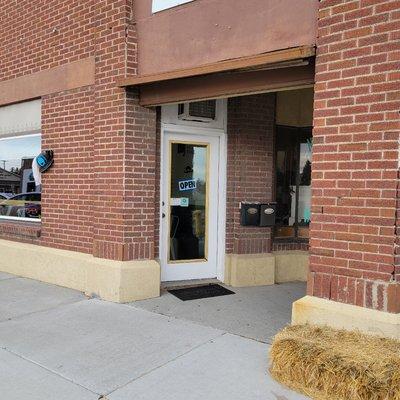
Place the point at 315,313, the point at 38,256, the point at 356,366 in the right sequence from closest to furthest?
1. the point at 356,366
2. the point at 315,313
3. the point at 38,256

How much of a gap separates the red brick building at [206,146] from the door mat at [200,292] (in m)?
0.29

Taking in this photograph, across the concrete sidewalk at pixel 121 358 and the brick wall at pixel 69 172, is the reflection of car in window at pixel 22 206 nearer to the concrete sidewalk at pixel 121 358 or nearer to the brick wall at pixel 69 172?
the brick wall at pixel 69 172

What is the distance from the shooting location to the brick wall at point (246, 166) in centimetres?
707

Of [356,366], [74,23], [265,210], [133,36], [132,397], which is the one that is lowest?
[132,397]

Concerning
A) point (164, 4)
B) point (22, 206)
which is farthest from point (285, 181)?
point (22, 206)

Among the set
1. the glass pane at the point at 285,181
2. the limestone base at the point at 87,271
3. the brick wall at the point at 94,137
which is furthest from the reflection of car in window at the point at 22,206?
the glass pane at the point at 285,181

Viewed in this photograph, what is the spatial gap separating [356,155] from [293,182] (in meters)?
3.50

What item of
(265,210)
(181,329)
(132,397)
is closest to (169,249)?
(265,210)

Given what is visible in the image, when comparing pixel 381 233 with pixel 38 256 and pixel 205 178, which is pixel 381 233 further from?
pixel 38 256

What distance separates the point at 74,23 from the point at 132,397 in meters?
5.39

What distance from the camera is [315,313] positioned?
4266mm

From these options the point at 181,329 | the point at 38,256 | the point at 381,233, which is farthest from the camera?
the point at 38,256

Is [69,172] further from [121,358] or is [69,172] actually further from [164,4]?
[121,358]

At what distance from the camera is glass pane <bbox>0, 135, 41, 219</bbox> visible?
8008mm
